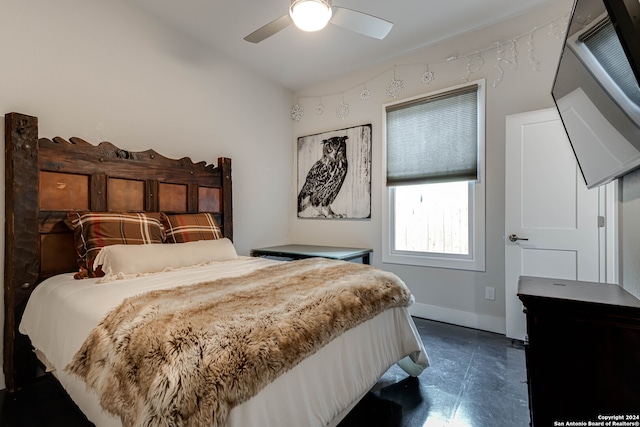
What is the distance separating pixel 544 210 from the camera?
2.45m

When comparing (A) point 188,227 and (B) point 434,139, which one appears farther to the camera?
(B) point 434,139

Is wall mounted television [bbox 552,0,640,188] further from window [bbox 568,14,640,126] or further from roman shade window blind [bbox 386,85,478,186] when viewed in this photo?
roman shade window blind [bbox 386,85,478,186]

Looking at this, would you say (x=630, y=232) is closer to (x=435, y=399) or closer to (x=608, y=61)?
(x=608, y=61)

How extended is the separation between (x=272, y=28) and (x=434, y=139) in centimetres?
187

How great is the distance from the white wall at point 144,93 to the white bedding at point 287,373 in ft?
2.41

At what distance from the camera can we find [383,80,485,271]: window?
287 cm

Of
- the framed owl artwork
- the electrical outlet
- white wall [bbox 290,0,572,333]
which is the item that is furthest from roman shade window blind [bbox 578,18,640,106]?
the framed owl artwork

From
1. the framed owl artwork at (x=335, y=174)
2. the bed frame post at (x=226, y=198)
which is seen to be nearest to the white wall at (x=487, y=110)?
the framed owl artwork at (x=335, y=174)

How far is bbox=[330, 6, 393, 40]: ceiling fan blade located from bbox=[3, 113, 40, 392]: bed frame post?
80.8 inches

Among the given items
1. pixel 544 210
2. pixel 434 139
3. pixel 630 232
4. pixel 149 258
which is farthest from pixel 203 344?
pixel 434 139

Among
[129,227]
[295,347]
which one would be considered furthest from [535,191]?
[129,227]

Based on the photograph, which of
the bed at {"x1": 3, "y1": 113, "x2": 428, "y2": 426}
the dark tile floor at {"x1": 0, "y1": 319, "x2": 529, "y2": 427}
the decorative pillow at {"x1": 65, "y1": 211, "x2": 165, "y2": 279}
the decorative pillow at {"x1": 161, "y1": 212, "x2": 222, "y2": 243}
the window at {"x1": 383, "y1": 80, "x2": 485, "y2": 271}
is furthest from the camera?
the window at {"x1": 383, "y1": 80, "x2": 485, "y2": 271}

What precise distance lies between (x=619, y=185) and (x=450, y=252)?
1632mm

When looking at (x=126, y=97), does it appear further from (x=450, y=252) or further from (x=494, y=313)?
(x=494, y=313)
